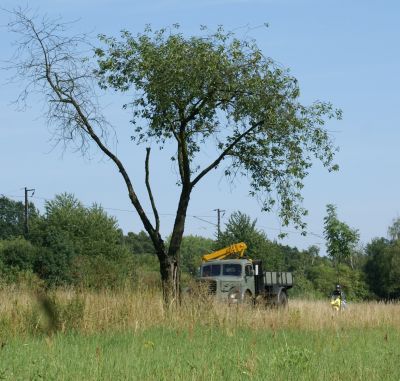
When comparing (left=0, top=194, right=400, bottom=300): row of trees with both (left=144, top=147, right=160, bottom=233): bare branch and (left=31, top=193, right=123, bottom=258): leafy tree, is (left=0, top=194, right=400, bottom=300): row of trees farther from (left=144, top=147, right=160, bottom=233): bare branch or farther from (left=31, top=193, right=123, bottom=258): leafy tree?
(left=144, top=147, right=160, bottom=233): bare branch

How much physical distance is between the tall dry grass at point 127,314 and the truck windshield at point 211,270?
9.90 meters

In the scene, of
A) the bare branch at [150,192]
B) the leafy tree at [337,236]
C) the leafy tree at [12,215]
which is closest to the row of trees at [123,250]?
the leafy tree at [337,236]

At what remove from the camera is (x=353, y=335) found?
16.1 meters

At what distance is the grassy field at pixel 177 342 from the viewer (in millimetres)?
9289

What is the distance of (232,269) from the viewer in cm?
2992

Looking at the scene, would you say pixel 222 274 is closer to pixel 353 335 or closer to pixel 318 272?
pixel 353 335

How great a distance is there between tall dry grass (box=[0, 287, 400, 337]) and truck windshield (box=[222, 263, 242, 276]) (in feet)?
31.3

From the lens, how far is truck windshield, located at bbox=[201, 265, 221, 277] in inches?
1182

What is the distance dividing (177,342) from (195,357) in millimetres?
2293

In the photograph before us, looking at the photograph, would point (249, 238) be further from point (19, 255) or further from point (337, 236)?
point (19, 255)

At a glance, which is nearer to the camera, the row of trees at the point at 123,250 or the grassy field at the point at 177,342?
the grassy field at the point at 177,342

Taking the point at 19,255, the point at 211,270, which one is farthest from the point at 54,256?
the point at 211,270

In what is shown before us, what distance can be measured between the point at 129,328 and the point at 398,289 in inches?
2539

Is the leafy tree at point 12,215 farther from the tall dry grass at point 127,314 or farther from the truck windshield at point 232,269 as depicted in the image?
the tall dry grass at point 127,314
